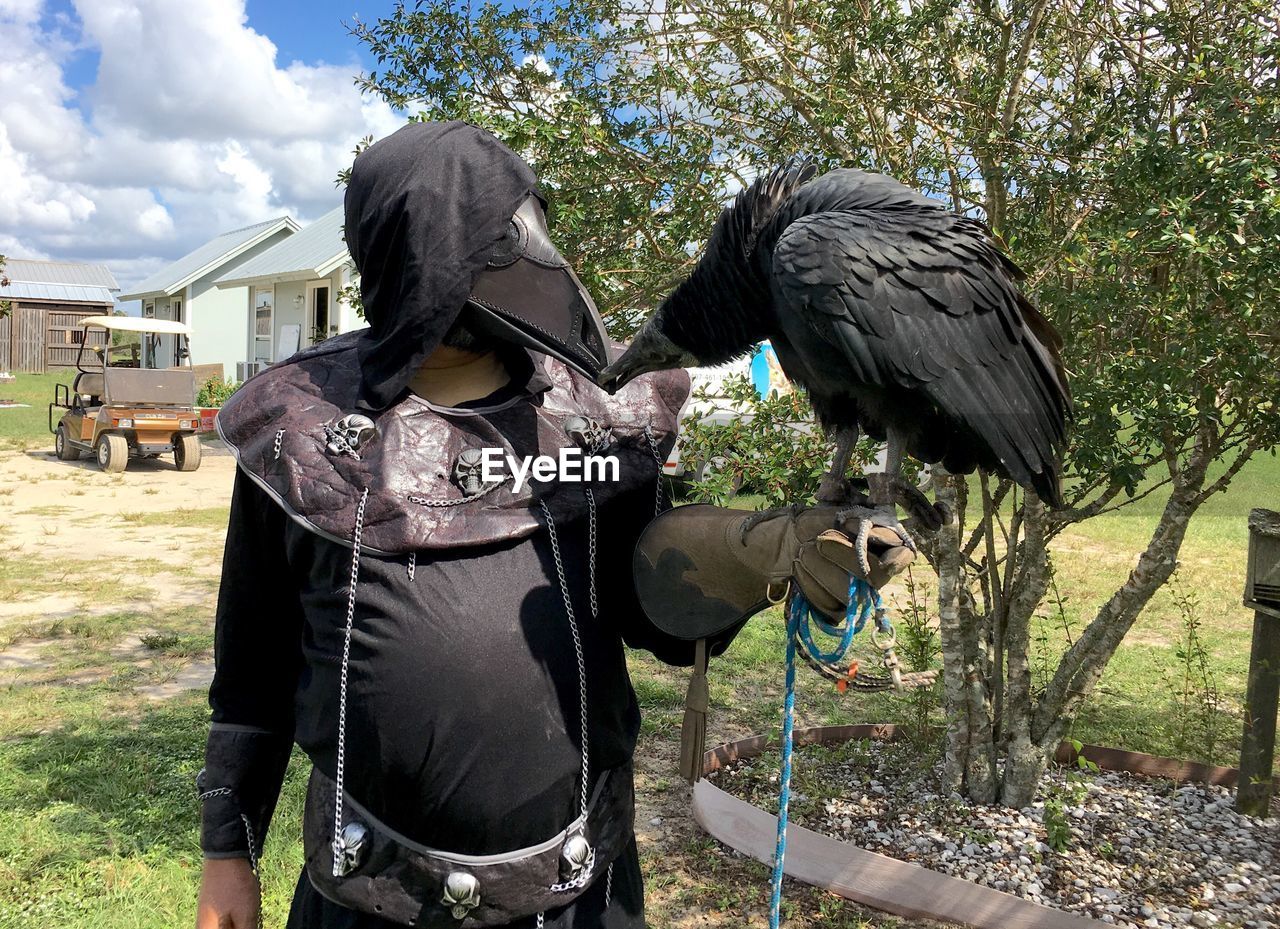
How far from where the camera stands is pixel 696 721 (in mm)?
1522

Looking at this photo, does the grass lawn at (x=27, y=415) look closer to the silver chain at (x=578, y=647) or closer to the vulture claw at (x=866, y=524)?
the silver chain at (x=578, y=647)

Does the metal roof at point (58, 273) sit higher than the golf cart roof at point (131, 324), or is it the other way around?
the metal roof at point (58, 273)

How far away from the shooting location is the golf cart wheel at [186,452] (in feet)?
43.2

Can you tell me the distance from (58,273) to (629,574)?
52614 millimetres

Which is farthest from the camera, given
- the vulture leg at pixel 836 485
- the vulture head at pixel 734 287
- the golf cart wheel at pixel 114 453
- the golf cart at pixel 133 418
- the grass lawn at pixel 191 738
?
the golf cart at pixel 133 418

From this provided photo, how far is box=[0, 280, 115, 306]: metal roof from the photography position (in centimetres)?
3912

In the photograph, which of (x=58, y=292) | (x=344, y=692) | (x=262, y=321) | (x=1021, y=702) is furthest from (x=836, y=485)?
(x=58, y=292)

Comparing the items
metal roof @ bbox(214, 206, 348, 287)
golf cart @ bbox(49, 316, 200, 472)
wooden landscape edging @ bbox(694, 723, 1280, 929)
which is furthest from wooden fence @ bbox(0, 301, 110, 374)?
wooden landscape edging @ bbox(694, 723, 1280, 929)

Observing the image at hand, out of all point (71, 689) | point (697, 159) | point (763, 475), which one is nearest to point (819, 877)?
point (763, 475)

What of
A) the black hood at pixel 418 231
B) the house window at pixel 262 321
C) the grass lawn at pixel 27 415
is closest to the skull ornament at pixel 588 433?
the black hood at pixel 418 231

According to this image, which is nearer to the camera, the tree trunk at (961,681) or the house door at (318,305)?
the tree trunk at (961,681)

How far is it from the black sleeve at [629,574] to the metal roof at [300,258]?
60.4 feet

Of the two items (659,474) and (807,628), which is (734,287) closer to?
(659,474)

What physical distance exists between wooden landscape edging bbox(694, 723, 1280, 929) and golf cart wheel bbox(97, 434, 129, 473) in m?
11.2
